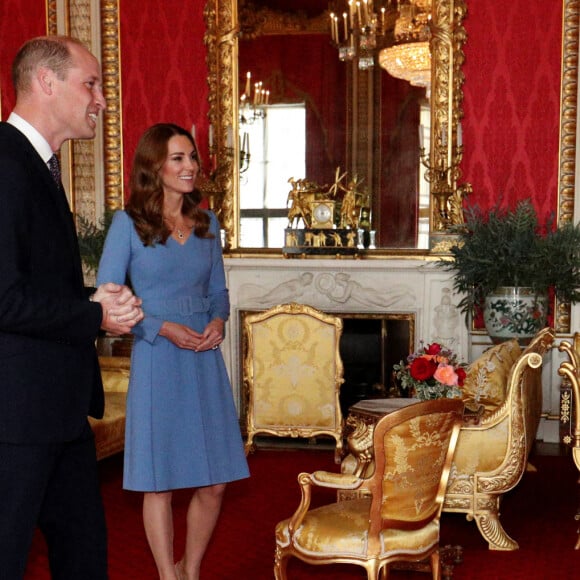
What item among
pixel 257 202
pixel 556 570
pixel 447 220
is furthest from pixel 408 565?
pixel 257 202

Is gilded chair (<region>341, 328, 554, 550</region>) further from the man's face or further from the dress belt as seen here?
the man's face

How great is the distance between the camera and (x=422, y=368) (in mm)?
3889

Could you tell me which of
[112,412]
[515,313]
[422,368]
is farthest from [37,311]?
[515,313]

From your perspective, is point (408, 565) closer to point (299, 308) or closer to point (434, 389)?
point (434, 389)

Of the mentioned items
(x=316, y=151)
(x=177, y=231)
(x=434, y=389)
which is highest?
(x=316, y=151)

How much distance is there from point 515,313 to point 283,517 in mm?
2171

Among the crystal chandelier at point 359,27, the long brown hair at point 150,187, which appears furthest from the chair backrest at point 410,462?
the crystal chandelier at point 359,27

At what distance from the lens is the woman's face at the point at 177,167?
3184 millimetres

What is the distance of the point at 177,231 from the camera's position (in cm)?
322

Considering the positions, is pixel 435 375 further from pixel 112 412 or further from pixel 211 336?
pixel 112 412

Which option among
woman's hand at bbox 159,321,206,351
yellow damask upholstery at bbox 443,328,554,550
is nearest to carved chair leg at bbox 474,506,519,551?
yellow damask upholstery at bbox 443,328,554,550

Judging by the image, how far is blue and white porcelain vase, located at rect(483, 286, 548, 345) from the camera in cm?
585

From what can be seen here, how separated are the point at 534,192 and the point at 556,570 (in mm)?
3423

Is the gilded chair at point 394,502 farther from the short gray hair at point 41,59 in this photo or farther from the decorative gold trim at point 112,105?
the decorative gold trim at point 112,105
